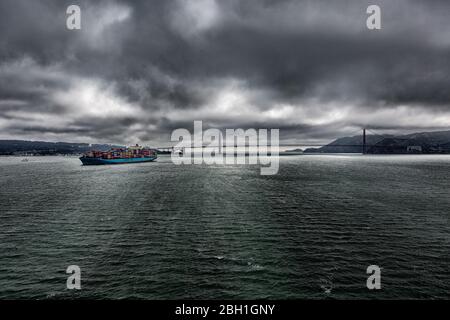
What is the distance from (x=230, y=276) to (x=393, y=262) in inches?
556

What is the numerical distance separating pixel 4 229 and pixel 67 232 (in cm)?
853

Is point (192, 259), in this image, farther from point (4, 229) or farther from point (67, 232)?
point (4, 229)

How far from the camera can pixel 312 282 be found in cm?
1778

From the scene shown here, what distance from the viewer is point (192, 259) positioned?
21.8 m

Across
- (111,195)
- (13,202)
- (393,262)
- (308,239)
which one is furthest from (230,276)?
(13,202)

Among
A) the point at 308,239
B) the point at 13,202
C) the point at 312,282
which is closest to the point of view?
the point at 312,282

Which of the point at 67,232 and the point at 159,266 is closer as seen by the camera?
the point at 159,266
